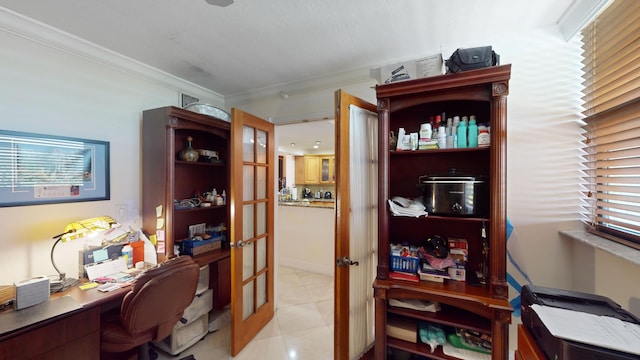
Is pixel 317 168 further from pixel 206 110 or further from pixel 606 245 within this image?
pixel 606 245

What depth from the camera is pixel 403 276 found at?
149 centimetres

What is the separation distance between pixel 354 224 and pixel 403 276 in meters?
0.46

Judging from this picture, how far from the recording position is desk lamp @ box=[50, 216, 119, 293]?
148 cm

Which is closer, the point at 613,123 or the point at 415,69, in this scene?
the point at 613,123

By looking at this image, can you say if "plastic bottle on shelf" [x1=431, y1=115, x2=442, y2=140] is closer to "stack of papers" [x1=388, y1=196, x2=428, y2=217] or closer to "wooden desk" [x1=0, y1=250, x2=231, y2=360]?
"stack of papers" [x1=388, y1=196, x2=428, y2=217]

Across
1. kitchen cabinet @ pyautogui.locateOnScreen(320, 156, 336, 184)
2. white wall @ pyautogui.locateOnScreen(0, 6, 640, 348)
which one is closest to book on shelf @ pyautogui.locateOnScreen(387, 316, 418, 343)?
white wall @ pyautogui.locateOnScreen(0, 6, 640, 348)

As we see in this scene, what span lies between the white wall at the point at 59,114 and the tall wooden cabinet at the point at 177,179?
148mm

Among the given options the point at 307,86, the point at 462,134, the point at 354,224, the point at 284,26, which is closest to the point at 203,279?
the point at 354,224

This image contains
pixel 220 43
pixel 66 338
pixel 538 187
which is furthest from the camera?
pixel 220 43

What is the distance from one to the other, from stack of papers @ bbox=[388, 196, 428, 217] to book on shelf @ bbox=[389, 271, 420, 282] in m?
0.40

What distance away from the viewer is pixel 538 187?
1.55m

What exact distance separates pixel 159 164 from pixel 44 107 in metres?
0.74

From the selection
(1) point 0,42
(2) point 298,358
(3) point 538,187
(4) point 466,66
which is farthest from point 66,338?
(3) point 538,187

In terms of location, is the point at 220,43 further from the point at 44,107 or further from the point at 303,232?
the point at 303,232
